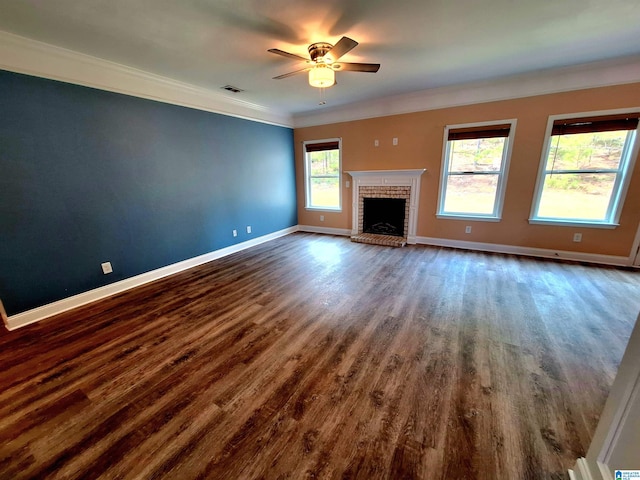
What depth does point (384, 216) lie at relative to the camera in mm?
5094

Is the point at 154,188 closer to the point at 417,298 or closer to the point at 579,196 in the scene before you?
the point at 417,298

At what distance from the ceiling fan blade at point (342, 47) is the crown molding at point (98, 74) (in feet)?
7.56

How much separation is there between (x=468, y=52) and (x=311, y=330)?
11.2ft

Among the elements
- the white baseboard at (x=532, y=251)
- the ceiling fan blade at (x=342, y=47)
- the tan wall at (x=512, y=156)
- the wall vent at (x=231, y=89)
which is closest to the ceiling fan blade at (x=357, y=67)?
the ceiling fan blade at (x=342, y=47)

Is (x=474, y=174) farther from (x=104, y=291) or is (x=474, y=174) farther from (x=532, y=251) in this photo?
(x=104, y=291)

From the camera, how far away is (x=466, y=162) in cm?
417

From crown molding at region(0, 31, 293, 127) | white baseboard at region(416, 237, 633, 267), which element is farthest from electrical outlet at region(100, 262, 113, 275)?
white baseboard at region(416, 237, 633, 267)

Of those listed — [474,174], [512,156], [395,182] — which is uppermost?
[512,156]

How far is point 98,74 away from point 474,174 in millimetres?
5259

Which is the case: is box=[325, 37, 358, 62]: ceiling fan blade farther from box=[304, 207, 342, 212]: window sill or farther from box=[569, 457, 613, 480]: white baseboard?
box=[304, 207, 342, 212]: window sill

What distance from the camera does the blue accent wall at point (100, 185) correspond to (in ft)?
7.70

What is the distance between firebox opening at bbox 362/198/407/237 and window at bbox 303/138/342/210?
0.67 meters

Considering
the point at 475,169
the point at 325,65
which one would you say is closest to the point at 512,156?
the point at 475,169

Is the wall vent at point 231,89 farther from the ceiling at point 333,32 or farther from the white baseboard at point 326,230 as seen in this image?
the white baseboard at point 326,230
